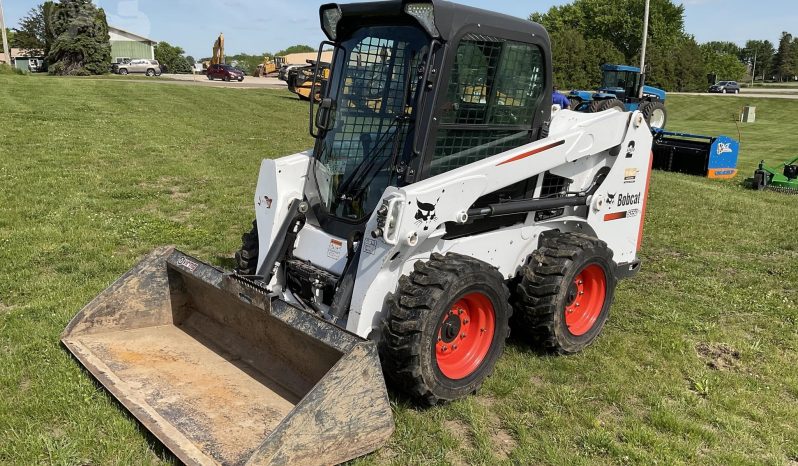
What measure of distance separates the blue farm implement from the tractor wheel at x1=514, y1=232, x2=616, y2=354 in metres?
9.61

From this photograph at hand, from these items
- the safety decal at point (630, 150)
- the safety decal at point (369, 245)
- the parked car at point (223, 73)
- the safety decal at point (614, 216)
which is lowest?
the safety decal at point (369, 245)

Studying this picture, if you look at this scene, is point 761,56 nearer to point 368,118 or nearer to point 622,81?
point 622,81

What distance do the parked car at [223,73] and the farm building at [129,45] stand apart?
1216 inches

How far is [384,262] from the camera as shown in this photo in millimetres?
3639

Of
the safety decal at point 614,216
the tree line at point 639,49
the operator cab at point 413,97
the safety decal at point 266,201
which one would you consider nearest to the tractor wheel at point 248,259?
the safety decal at point 266,201

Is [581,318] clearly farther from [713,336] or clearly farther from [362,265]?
[362,265]

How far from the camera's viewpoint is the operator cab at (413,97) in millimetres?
3871

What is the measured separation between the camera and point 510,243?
444cm

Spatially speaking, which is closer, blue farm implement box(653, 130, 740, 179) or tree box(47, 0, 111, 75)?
blue farm implement box(653, 130, 740, 179)

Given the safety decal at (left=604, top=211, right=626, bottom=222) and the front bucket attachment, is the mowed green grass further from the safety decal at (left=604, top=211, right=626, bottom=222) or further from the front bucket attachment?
the safety decal at (left=604, top=211, right=626, bottom=222)

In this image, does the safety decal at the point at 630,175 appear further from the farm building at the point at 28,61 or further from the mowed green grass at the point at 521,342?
the farm building at the point at 28,61

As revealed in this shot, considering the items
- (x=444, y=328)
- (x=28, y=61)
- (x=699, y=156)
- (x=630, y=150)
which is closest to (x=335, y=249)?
(x=444, y=328)

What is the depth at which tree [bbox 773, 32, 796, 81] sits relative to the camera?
108750 millimetres

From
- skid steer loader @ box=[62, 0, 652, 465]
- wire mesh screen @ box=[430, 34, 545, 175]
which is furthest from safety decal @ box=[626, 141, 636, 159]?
wire mesh screen @ box=[430, 34, 545, 175]
